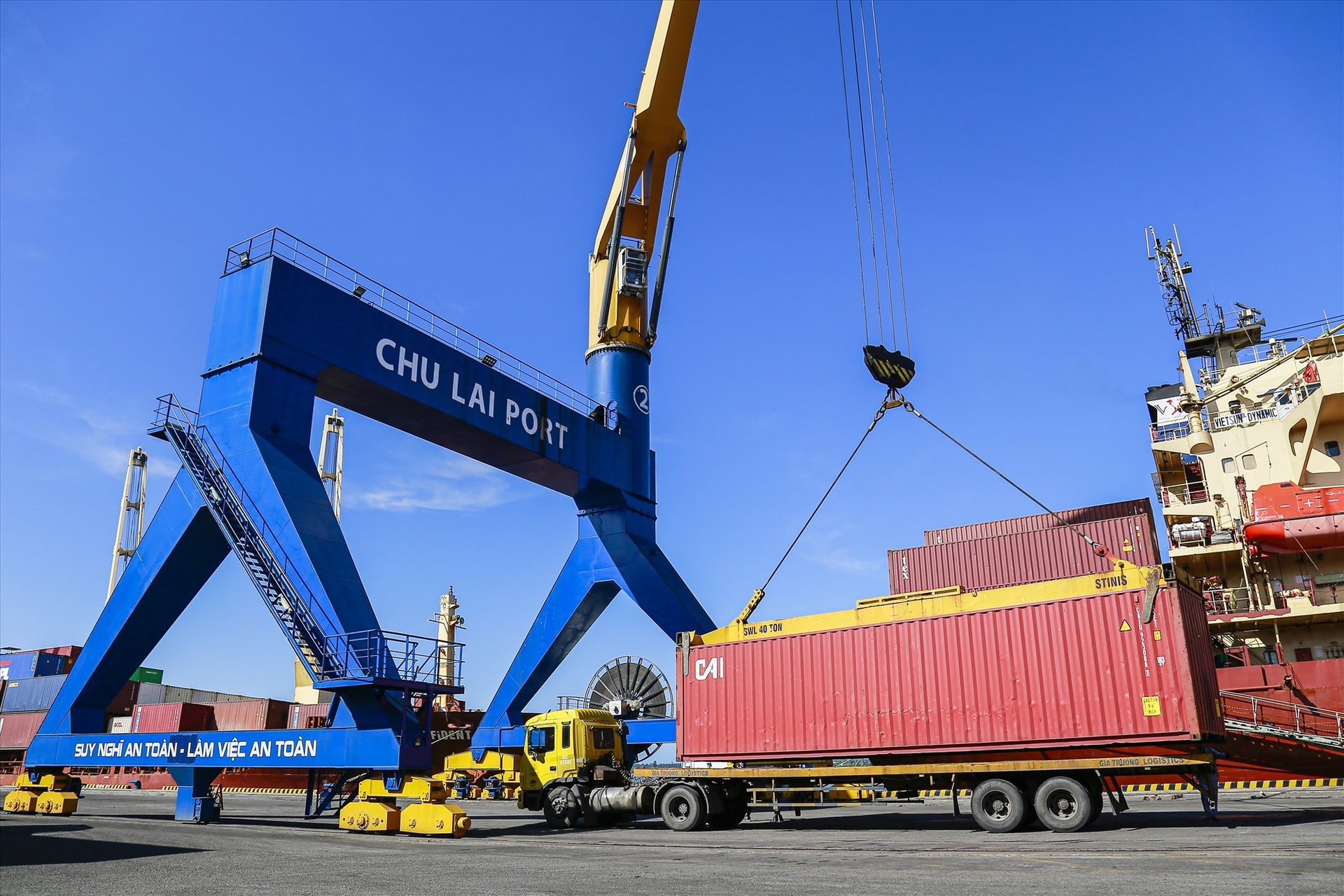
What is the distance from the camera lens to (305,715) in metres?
39.8

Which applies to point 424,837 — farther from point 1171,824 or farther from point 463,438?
point 1171,824

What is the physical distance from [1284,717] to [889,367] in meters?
14.9

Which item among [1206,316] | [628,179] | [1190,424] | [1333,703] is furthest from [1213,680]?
[1206,316]

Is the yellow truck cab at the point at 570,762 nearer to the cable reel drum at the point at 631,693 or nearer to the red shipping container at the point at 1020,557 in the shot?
the cable reel drum at the point at 631,693

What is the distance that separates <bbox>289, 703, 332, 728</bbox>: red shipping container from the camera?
36562 mm

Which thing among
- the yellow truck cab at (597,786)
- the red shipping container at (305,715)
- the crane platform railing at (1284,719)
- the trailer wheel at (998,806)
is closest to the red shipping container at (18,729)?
the red shipping container at (305,715)

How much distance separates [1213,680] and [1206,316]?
3211 cm

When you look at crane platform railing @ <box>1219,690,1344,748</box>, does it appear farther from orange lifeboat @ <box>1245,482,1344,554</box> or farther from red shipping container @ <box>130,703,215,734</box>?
red shipping container @ <box>130,703,215,734</box>

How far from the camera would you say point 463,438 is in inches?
870

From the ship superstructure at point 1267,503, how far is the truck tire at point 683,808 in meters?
16.3

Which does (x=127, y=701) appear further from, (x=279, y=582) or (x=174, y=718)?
(x=279, y=582)

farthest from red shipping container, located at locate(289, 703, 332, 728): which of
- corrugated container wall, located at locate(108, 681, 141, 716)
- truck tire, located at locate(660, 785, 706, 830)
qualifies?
truck tire, located at locate(660, 785, 706, 830)

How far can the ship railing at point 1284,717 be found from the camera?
22.5 meters

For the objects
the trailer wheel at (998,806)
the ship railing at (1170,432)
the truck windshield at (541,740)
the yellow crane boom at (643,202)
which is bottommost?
the trailer wheel at (998,806)
